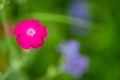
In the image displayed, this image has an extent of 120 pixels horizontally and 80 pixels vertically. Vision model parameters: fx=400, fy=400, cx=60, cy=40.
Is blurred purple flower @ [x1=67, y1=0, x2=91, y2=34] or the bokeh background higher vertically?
blurred purple flower @ [x1=67, y1=0, x2=91, y2=34]

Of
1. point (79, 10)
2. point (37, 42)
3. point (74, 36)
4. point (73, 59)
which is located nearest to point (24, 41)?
point (37, 42)

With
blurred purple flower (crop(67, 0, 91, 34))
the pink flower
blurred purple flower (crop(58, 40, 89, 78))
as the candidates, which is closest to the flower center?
the pink flower

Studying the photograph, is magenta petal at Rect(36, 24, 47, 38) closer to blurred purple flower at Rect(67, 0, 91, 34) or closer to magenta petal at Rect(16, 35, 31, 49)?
magenta petal at Rect(16, 35, 31, 49)

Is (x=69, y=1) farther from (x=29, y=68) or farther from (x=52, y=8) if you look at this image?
(x=29, y=68)

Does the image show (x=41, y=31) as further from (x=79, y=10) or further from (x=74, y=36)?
(x=79, y=10)

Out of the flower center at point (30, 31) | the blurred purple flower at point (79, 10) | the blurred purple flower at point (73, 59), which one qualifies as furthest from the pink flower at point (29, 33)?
the blurred purple flower at point (79, 10)

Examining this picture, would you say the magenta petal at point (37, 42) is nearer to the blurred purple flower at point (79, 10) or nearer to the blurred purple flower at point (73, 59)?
the blurred purple flower at point (73, 59)

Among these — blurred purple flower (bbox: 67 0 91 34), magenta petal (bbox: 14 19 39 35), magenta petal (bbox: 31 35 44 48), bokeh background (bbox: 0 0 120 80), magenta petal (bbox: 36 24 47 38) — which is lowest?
magenta petal (bbox: 31 35 44 48)
